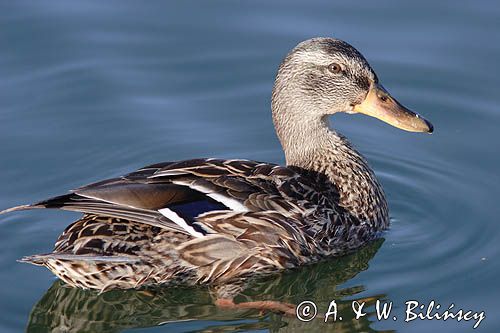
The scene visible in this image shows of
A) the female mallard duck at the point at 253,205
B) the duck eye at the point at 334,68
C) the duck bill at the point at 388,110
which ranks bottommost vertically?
the female mallard duck at the point at 253,205

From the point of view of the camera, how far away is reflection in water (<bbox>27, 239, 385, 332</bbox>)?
8.56m

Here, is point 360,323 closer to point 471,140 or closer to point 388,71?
point 471,140

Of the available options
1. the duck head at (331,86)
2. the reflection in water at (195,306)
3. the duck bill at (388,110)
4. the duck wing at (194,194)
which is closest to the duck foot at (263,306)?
the reflection in water at (195,306)

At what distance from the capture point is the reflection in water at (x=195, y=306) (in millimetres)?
8562

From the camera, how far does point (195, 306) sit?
881 centimetres

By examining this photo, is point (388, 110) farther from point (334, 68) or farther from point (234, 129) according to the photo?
point (234, 129)

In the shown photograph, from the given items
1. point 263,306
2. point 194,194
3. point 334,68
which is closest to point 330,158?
point 334,68

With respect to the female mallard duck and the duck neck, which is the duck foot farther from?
the duck neck

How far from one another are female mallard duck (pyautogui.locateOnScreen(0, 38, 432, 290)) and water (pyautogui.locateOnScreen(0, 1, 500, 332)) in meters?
0.24

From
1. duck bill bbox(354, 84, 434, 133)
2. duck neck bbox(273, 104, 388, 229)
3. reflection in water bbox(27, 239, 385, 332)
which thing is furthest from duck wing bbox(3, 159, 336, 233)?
duck bill bbox(354, 84, 434, 133)

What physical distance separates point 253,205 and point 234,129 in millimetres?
2397

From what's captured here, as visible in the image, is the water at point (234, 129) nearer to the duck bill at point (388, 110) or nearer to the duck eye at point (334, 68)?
the duck bill at point (388, 110)

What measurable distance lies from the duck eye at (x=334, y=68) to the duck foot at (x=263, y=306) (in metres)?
2.16

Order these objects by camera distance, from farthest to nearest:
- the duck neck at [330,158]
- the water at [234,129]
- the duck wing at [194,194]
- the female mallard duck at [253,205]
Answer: the duck neck at [330,158] → the water at [234,129] → the female mallard duck at [253,205] → the duck wing at [194,194]
